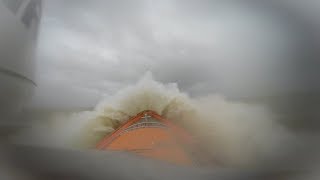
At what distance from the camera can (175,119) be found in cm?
264

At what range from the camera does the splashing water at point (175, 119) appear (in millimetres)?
2623

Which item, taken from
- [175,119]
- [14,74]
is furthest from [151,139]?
[14,74]

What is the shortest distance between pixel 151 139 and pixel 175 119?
0.60 ft

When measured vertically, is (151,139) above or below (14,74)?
below

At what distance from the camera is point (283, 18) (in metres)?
2.76

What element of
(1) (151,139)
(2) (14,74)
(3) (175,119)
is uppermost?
(2) (14,74)

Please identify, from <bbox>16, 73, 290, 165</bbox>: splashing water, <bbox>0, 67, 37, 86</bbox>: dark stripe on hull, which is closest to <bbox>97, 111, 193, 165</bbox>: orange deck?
<bbox>16, 73, 290, 165</bbox>: splashing water

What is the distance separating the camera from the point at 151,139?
264 cm

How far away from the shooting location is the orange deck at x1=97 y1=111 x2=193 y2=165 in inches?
103

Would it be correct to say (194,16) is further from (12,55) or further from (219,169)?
(12,55)

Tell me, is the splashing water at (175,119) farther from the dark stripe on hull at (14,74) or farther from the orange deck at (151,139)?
the dark stripe on hull at (14,74)

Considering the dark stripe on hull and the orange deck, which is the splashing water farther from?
the dark stripe on hull

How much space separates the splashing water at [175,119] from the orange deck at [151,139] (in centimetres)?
4

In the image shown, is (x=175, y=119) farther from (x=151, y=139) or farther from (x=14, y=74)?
(x=14, y=74)
